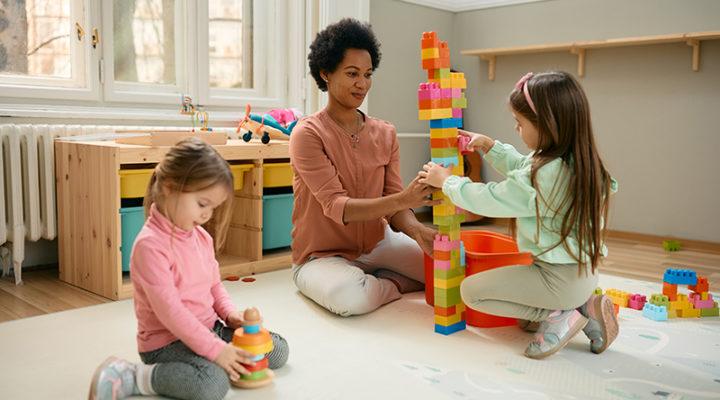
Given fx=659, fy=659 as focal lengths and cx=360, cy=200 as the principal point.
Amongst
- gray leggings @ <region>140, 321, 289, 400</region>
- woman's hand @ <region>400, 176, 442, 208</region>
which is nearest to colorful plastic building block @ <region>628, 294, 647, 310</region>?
woman's hand @ <region>400, 176, 442, 208</region>

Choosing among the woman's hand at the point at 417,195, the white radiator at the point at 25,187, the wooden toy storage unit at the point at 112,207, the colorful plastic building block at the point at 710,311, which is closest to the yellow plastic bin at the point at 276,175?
the wooden toy storage unit at the point at 112,207

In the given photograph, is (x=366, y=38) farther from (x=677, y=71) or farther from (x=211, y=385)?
(x=677, y=71)

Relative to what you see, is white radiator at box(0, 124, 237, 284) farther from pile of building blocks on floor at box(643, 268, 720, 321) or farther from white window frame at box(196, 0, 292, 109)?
pile of building blocks on floor at box(643, 268, 720, 321)

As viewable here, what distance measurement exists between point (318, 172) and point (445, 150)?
18.2 inches

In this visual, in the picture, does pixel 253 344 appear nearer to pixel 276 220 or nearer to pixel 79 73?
pixel 276 220

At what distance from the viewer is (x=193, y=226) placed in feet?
4.98

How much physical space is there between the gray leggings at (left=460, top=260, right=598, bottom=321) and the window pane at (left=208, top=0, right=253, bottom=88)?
2131 millimetres

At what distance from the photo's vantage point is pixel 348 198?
2.15 meters

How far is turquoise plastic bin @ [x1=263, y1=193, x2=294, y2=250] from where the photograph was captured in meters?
2.99

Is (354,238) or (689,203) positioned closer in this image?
(354,238)

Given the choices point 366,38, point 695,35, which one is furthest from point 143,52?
point 695,35

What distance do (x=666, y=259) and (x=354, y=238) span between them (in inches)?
69.8

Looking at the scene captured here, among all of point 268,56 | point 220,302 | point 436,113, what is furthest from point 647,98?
point 220,302

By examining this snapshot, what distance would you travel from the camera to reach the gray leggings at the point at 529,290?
72.3 inches
